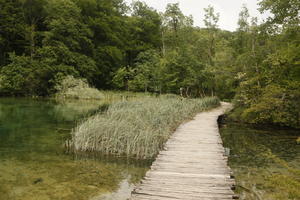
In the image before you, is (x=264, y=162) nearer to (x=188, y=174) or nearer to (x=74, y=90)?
(x=188, y=174)

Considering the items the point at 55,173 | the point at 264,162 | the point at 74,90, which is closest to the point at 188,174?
the point at 55,173

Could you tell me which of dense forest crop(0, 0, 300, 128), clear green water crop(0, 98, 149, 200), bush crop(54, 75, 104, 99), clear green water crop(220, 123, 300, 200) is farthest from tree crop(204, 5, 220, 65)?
clear green water crop(0, 98, 149, 200)

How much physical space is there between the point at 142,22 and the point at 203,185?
34287 millimetres

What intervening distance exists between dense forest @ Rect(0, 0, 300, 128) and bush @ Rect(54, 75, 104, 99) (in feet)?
3.52

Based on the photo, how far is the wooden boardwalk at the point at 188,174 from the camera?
3.79m

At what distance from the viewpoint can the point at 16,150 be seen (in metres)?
7.17

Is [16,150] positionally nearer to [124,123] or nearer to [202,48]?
[124,123]

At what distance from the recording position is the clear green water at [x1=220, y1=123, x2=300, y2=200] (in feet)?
11.3

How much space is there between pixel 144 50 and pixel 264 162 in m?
30.0

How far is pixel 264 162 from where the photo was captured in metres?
6.58

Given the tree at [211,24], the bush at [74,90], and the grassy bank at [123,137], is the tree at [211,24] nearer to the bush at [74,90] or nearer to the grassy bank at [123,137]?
the bush at [74,90]

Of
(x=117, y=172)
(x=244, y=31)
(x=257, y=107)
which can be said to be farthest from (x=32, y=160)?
(x=244, y=31)

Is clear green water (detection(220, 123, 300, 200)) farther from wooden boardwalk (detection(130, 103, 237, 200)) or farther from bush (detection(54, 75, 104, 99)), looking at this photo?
bush (detection(54, 75, 104, 99))

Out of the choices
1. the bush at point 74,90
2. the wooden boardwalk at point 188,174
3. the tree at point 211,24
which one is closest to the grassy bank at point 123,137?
the wooden boardwalk at point 188,174
